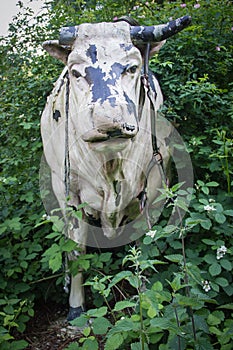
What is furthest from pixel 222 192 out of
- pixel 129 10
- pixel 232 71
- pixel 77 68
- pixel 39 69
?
pixel 129 10

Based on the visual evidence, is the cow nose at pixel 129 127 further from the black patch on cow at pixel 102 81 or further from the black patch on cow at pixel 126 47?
the black patch on cow at pixel 126 47

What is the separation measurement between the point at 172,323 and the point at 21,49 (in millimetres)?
3712

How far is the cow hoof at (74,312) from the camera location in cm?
289

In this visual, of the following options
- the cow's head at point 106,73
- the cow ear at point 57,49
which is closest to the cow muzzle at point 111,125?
the cow's head at point 106,73

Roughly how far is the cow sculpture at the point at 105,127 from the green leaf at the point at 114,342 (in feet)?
2.55

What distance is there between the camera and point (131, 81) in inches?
92.5

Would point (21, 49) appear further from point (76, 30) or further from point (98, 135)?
point (98, 135)

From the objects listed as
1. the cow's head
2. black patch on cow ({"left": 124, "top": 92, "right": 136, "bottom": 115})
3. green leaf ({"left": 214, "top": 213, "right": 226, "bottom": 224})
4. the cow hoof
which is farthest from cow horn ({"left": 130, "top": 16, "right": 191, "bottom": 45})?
the cow hoof

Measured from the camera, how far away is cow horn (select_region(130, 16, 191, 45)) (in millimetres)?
2473

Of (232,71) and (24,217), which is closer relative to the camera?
(24,217)

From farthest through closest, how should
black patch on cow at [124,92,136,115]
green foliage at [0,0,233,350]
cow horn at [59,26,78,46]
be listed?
cow horn at [59,26,78,46], black patch on cow at [124,92,136,115], green foliage at [0,0,233,350]

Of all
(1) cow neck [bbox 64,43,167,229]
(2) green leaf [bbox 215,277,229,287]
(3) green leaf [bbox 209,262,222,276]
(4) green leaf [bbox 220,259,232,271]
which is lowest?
(2) green leaf [bbox 215,277,229,287]

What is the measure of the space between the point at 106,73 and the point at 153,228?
88 cm

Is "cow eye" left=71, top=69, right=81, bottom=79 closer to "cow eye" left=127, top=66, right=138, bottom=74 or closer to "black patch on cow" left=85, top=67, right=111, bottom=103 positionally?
"black patch on cow" left=85, top=67, right=111, bottom=103
